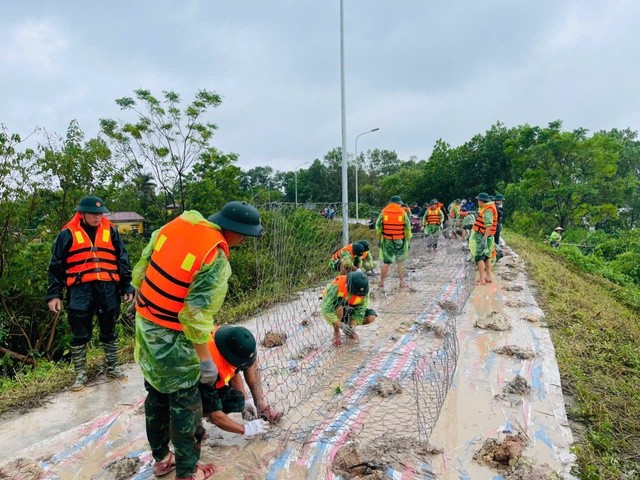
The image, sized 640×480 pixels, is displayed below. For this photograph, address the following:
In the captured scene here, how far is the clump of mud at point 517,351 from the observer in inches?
154

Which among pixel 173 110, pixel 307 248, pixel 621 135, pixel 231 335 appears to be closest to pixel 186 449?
pixel 231 335

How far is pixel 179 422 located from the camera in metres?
2.07

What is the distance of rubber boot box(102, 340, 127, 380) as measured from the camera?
11.8 feet

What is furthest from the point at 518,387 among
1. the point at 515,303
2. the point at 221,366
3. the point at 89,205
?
the point at 89,205

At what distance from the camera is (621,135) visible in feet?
107

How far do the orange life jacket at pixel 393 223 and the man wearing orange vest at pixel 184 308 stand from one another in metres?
4.41

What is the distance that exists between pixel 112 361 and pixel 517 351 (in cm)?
349

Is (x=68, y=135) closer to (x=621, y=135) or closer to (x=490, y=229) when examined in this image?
(x=490, y=229)

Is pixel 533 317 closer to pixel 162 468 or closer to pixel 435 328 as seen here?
pixel 435 328

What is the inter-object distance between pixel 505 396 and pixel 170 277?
8.28 ft

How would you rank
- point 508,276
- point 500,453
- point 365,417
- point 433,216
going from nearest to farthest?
1. point 500,453
2. point 365,417
3. point 508,276
4. point 433,216

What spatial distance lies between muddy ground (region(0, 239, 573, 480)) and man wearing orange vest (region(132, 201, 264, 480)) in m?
0.51

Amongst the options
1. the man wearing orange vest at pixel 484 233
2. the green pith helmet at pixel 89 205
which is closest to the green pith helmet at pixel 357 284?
the green pith helmet at pixel 89 205

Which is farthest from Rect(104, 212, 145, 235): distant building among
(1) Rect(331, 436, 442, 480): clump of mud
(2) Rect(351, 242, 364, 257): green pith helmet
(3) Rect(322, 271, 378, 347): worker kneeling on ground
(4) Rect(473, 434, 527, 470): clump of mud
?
(4) Rect(473, 434, 527, 470): clump of mud
